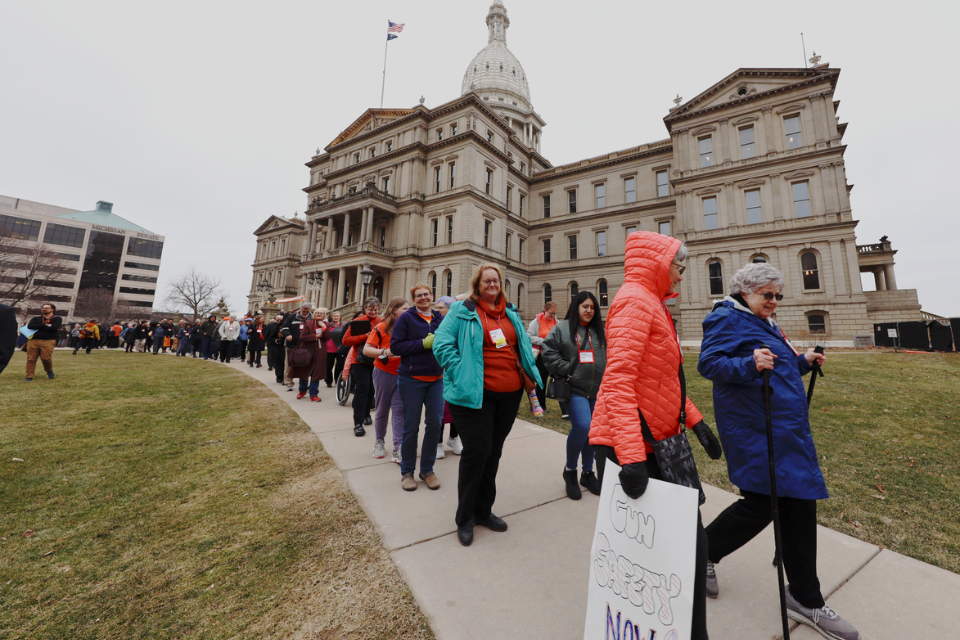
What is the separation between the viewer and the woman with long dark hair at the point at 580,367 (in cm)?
393

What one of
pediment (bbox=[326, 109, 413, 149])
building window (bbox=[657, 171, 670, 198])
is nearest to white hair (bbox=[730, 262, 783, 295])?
building window (bbox=[657, 171, 670, 198])

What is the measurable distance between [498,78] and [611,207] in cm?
2889

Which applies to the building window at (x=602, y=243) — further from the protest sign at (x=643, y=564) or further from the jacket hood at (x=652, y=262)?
the protest sign at (x=643, y=564)

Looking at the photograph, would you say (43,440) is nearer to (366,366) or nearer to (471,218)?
(366,366)

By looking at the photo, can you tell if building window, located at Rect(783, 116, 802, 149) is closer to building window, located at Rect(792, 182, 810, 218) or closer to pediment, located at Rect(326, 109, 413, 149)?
building window, located at Rect(792, 182, 810, 218)

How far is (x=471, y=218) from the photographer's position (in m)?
32.5

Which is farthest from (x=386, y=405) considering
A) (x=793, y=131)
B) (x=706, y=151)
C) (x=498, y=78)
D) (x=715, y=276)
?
(x=498, y=78)

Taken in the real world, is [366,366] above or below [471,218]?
below

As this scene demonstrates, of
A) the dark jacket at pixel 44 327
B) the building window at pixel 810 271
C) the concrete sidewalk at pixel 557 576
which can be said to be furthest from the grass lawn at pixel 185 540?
the building window at pixel 810 271

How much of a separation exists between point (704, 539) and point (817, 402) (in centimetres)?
862

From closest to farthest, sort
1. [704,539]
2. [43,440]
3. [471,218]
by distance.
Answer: [704,539] → [43,440] → [471,218]

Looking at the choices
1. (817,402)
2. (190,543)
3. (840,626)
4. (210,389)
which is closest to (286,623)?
(190,543)

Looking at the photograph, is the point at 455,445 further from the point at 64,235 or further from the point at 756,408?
the point at 64,235

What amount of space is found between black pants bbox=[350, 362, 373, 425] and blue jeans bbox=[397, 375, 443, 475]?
192 cm
